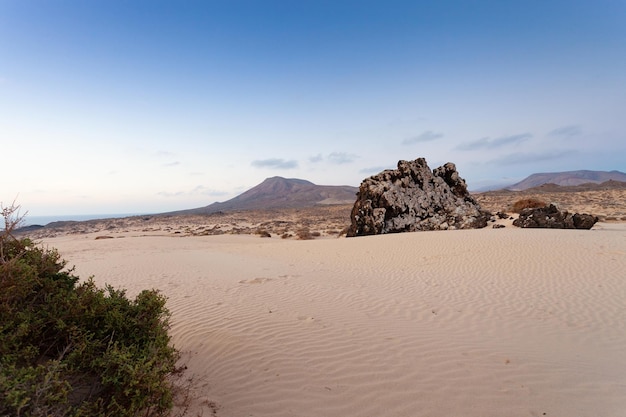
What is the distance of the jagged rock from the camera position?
15.5 m

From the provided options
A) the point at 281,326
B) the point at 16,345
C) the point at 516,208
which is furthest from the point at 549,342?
the point at 516,208

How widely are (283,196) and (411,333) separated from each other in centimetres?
15072

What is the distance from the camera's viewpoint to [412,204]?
61.7 ft

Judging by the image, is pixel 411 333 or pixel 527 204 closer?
pixel 411 333

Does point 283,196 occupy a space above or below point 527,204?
above

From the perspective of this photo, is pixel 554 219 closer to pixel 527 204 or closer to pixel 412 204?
pixel 527 204

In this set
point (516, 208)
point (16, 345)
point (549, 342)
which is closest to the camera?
point (16, 345)

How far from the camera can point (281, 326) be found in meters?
5.38

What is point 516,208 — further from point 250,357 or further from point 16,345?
point 16,345

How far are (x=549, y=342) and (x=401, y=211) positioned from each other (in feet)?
46.0

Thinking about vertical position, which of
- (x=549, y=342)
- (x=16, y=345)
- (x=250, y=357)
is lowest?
(x=549, y=342)

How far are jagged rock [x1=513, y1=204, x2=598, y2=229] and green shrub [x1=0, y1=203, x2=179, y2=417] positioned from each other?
749 inches

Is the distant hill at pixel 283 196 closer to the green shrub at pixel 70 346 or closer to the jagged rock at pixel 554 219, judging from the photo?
the jagged rock at pixel 554 219

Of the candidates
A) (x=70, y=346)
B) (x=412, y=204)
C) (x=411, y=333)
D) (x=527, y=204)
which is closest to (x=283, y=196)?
(x=527, y=204)
